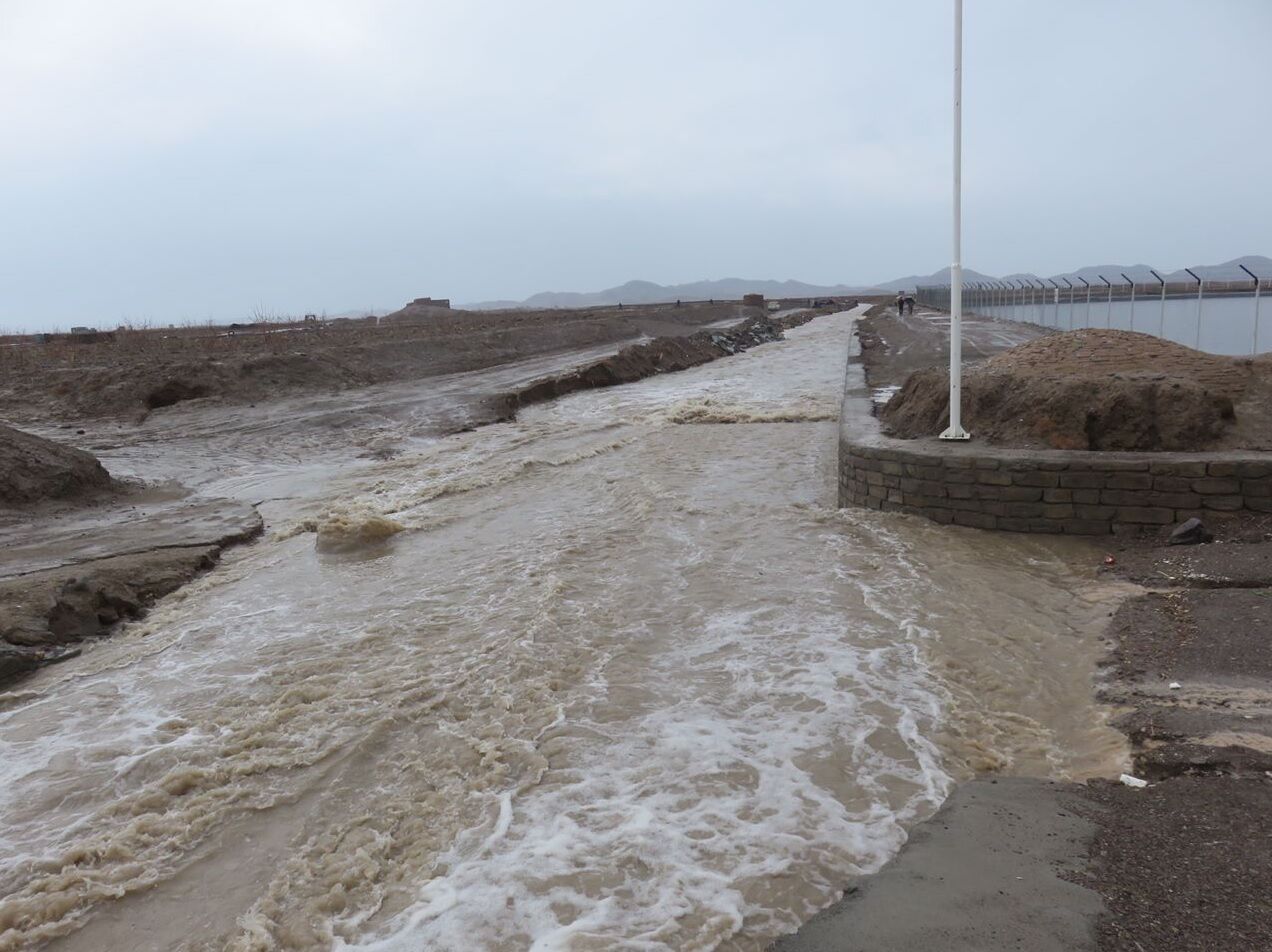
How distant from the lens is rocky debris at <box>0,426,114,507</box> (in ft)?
33.4

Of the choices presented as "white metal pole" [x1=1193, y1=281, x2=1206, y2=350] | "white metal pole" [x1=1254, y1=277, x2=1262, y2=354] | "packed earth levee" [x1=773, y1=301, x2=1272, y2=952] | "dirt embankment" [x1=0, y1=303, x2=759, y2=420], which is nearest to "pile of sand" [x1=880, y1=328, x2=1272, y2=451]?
"packed earth levee" [x1=773, y1=301, x2=1272, y2=952]

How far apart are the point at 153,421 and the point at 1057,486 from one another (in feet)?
55.1

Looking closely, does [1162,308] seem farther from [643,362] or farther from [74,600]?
[74,600]

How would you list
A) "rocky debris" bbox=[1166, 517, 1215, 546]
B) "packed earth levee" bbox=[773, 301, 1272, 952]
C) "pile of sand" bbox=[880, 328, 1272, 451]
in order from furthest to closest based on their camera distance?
"pile of sand" bbox=[880, 328, 1272, 451] < "rocky debris" bbox=[1166, 517, 1215, 546] < "packed earth levee" bbox=[773, 301, 1272, 952]

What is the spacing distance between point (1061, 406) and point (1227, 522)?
188 cm

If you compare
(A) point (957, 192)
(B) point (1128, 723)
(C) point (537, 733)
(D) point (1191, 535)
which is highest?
(A) point (957, 192)

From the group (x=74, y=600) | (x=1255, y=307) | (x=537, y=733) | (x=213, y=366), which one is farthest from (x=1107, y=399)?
(x=213, y=366)

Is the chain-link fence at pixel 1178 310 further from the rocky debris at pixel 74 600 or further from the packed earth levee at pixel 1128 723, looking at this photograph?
the rocky debris at pixel 74 600

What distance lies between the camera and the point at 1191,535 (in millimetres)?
6629

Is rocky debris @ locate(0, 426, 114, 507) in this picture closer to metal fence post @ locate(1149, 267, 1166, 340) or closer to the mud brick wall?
the mud brick wall

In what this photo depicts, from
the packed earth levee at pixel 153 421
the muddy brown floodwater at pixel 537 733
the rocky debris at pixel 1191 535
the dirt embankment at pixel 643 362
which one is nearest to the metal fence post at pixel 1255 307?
the rocky debris at pixel 1191 535

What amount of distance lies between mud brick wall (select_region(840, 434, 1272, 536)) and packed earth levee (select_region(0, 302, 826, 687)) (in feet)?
18.8

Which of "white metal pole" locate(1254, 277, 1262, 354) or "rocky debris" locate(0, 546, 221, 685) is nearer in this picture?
"rocky debris" locate(0, 546, 221, 685)

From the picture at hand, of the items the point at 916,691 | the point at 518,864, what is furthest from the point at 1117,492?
the point at 518,864
